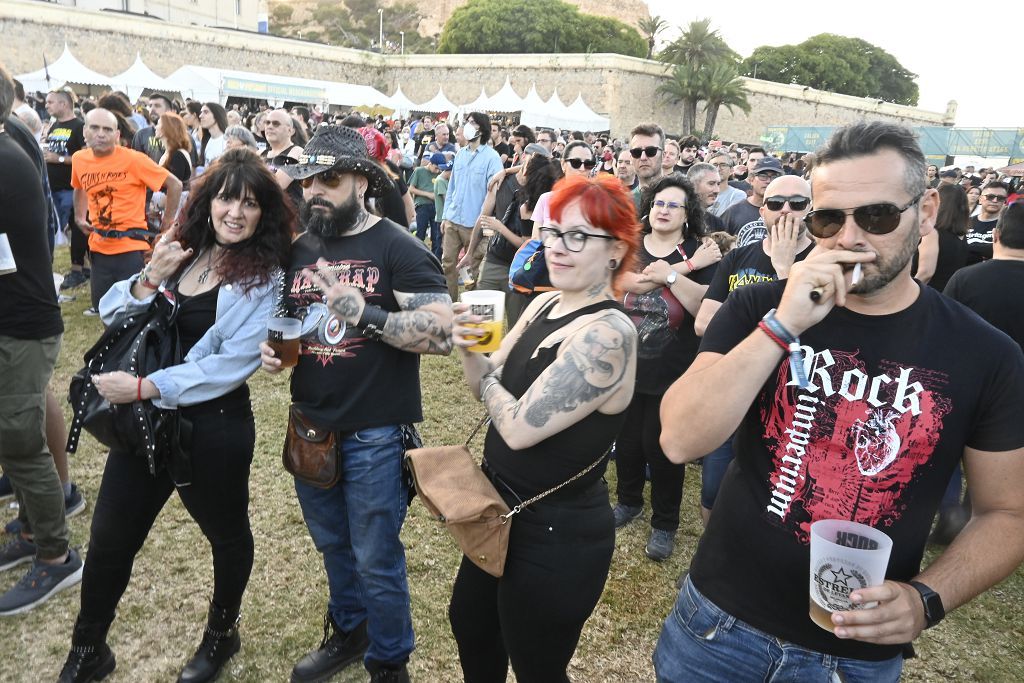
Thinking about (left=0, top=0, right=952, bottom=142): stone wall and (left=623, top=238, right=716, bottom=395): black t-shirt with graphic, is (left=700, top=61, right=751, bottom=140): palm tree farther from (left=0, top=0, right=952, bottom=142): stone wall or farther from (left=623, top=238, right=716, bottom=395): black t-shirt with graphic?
(left=623, top=238, right=716, bottom=395): black t-shirt with graphic

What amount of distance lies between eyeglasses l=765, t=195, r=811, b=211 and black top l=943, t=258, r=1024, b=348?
1219 millimetres

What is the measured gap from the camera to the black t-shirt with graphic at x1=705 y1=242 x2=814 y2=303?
10.9 ft

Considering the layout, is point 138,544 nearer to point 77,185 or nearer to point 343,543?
point 343,543

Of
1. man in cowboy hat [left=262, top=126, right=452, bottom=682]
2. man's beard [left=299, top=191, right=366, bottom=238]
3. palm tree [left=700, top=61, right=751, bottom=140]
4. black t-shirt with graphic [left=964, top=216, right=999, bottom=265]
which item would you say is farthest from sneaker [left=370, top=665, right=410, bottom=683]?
palm tree [left=700, top=61, right=751, bottom=140]

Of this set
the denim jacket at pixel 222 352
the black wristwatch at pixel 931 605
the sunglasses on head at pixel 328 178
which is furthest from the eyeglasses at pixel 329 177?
the black wristwatch at pixel 931 605

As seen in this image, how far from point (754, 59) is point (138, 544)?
257 feet

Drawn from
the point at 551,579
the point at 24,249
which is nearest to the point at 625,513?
the point at 551,579

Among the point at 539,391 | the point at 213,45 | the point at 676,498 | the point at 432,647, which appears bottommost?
the point at 432,647

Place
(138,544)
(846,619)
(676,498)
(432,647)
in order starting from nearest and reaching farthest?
(846,619) < (138,544) < (432,647) < (676,498)

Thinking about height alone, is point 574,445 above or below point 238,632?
above

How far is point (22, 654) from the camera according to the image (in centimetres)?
286

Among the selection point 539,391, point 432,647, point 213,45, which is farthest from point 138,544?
point 213,45

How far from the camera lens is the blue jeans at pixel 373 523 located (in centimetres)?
248

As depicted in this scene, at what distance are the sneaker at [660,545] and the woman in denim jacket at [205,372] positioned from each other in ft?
7.50
